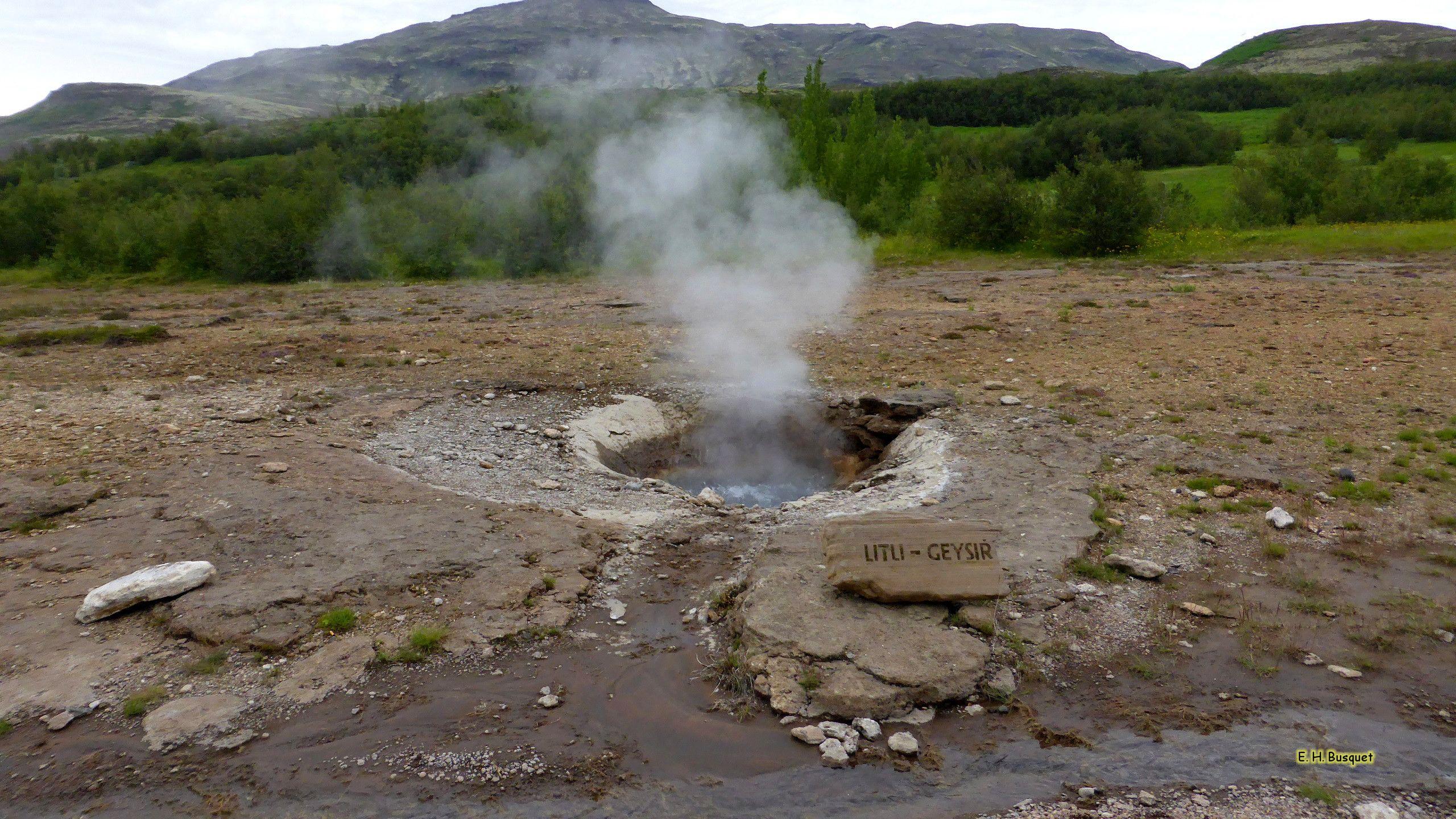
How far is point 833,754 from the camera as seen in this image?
4.18 metres

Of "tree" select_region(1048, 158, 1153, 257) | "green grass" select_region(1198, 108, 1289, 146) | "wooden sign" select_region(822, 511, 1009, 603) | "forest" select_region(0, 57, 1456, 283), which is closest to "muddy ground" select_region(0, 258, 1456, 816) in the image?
"wooden sign" select_region(822, 511, 1009, 603)

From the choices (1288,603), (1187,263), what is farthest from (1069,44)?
(1288,603)

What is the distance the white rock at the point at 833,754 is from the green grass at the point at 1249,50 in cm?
9801

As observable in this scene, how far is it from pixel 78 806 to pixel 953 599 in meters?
4.62

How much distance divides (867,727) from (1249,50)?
11033 centimetres

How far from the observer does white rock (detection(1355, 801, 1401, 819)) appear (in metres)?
3.71

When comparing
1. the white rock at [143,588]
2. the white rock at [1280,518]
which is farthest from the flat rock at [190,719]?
the white rock at [1280,518]

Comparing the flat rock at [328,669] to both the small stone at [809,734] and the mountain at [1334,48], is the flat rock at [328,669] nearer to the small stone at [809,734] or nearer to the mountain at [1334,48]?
the small stone at [809,734]

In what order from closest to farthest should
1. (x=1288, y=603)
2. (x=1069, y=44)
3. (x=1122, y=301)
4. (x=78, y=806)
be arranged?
(x=78, y=806)
(x=1288, y=603)
(x=1122, y=301)
(x=1069, y=44)

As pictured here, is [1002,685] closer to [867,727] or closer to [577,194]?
[867,727]

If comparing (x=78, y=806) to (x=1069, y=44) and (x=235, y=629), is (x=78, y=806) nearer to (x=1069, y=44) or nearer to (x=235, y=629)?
(x=235, y=629)

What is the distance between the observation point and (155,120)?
6656cm

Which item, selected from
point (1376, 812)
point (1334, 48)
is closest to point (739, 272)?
point (1376, 812)

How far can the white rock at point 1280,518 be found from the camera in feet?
21.0
